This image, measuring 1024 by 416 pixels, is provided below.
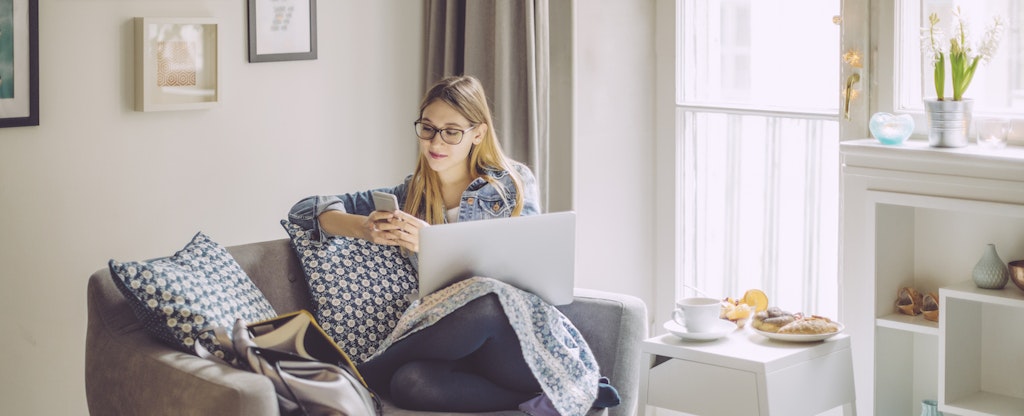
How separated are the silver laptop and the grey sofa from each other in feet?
0.59

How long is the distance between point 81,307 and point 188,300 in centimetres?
74

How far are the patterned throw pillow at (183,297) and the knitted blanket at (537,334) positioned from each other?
37 cm

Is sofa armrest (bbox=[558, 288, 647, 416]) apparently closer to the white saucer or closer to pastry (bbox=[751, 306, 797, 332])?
the white saucer

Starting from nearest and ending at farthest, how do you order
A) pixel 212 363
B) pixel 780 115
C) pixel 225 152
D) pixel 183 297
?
pixel 212 363 < pixel 183 297 < pixel 225 152 < pixel 780 115

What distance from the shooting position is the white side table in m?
2.70

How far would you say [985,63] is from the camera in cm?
287

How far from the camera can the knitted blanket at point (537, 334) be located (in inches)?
99.8

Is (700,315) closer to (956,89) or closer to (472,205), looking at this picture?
(472,205)

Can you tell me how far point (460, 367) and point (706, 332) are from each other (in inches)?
26.0

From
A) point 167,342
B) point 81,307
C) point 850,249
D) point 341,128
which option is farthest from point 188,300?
point 850,249

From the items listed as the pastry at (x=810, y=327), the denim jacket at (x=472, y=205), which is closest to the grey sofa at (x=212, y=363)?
the denim jacket at (x=472, y=205)

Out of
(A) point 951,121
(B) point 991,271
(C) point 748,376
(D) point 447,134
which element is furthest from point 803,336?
(D) point 447,134

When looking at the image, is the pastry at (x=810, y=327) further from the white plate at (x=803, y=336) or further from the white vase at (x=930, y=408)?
the white vase at (x=930, y=408)

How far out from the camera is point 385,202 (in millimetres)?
2719
